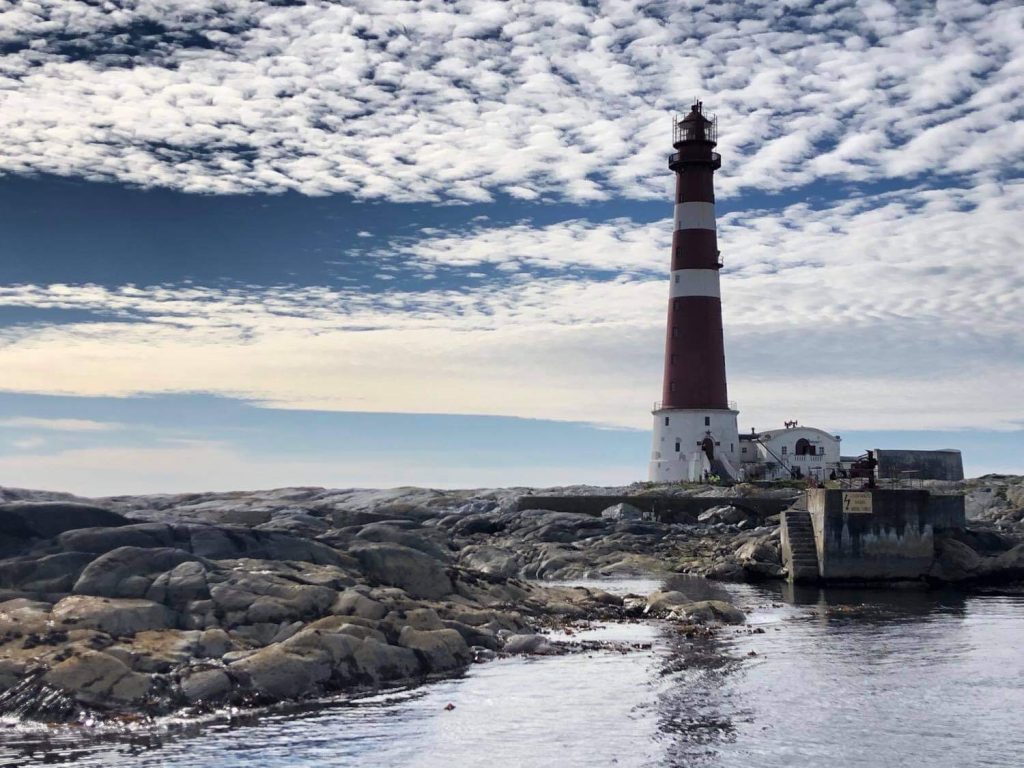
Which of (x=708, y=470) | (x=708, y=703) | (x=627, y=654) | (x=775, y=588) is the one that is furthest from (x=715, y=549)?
(x=708, y=703)

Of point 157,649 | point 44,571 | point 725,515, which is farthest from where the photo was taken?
point 725,515

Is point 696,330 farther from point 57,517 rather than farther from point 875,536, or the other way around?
point 57,517

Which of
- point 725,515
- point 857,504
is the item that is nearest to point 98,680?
point 857,504

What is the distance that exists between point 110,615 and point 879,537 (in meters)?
31.1

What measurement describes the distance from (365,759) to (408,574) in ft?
41.6

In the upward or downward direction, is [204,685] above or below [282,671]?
below

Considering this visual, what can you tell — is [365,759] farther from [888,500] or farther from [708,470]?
[708,470]

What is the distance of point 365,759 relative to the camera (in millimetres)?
16812

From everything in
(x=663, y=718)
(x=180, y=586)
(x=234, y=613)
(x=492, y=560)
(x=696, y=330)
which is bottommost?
(x=663, y=718)

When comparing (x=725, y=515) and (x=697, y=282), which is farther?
(x=697, y=282)

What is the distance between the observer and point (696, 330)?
215 feet

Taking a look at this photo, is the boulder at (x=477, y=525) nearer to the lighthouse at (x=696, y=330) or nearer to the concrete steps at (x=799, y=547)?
the lighthouse at (x=696, y=330)

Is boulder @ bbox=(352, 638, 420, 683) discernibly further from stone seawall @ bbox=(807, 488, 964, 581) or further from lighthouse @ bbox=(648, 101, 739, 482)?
lighthouse @ bbox=(648, 101, 739, 482)

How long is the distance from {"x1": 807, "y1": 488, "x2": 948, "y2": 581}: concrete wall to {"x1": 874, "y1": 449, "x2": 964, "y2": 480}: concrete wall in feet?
90.4
